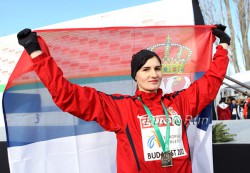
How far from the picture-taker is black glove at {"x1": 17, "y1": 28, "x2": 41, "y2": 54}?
1.90 meters

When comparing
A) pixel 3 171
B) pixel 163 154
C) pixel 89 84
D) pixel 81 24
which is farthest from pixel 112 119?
pixel 81 24

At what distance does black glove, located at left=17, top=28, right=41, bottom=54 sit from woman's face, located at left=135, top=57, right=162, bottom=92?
60 centimetres

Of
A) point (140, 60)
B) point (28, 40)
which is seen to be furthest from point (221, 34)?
point (28, 40)

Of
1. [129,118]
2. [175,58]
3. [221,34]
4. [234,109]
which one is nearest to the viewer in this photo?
[129,118]

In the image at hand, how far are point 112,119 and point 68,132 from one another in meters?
0.87

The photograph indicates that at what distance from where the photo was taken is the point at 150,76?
206 cm

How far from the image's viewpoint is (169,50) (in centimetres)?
305

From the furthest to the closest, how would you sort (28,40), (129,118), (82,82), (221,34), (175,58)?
(175,58) → (82,82) → (221,34) → (129,118) → (28,40)

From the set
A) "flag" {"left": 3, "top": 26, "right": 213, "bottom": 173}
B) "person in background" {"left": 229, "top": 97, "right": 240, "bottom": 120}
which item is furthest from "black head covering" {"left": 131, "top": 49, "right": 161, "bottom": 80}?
"person in background" {"left": 229, "top": 97, "right": 240, "bottom": 120}

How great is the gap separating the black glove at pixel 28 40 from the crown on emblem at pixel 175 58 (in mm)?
1378

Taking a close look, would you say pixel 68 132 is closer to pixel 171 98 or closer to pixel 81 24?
pixel 171 98

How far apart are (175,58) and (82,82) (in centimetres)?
83

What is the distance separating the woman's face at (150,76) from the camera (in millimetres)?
2053

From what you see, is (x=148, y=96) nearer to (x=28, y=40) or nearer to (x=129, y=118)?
(x=129, y=118)
